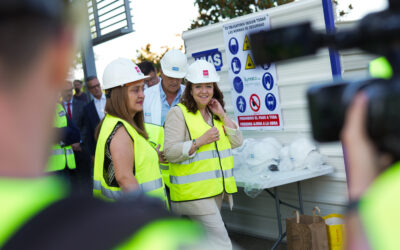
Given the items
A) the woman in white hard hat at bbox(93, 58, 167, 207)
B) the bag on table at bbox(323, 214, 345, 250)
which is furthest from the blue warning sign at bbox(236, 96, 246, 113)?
the woman in white hard hat at bbox(93, 58, 167, 207)

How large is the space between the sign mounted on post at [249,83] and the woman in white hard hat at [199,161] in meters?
0.92

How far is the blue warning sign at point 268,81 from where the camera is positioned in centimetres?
523

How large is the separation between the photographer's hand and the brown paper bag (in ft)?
12.8

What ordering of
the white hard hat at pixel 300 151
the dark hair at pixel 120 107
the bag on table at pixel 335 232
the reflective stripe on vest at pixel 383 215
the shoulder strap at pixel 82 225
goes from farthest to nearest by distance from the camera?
the white hard hat at pixel 300 151
the bag on table at pixel 335 232
the dark hair at pixel 120 107
the reflective stripe on vest at pixel 383 215
the shoulder strap at pixel 82 225

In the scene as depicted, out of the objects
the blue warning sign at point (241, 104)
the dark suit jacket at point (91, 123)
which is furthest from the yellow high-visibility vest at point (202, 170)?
the dark suit jacket at point (91, 123)

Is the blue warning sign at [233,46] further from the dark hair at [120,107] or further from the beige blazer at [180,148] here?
the dark hair at [120,107]

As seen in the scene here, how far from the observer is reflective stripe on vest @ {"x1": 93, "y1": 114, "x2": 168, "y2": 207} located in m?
3.26

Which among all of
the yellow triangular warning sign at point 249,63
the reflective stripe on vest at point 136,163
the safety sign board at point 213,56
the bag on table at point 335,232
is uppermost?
the safety sign board at point 213,56

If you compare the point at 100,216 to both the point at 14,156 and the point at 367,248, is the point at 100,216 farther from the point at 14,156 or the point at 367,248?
the point at 367,248

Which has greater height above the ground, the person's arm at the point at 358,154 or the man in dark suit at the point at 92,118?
the man in dark suit at the point at 92,118

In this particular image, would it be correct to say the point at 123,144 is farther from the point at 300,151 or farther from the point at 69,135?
the point at 69,135

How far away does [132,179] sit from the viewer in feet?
10.5

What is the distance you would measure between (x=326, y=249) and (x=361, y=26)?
4.06m

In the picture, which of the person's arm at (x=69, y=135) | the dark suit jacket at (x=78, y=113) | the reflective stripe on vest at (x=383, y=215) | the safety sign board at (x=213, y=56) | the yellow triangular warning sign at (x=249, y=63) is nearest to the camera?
the reflective stripe on vest at (x=383, y=215)
